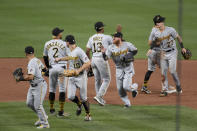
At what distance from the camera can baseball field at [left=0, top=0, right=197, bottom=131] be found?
525 inches

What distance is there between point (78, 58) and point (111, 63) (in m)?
6.87

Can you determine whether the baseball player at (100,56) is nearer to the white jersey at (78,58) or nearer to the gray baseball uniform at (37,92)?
the white jersey at (78,58)

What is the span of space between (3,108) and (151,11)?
16.3m

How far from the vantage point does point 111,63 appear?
2025 cm

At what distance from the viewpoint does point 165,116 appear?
45.8 feet

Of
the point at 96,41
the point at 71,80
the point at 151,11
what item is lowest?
the point at 71,80

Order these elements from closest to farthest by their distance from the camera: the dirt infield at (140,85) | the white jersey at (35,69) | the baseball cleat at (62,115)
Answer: the white jersey at (35,69) < the baseball cleat at (62,115) < the dirt infield at (140,85)

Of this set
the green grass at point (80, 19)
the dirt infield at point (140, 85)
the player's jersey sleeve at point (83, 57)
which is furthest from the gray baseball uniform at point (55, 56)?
the green grass at point (80, 19)

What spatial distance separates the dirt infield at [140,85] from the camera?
1572cm

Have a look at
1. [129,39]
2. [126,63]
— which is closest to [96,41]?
[126,63]

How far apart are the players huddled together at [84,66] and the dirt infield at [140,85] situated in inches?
16.7

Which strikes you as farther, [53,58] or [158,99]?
[158,99]

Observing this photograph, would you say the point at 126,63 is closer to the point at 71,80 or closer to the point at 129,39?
the point at 71,80

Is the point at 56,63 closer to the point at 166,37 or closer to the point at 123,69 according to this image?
the point at 123,69
